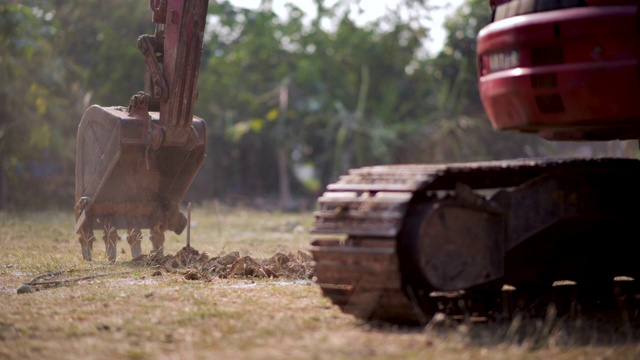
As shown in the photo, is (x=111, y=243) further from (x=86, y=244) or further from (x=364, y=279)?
(x=364, y=279)

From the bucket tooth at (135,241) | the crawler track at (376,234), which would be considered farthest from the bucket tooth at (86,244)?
the crawler track at (376,234)

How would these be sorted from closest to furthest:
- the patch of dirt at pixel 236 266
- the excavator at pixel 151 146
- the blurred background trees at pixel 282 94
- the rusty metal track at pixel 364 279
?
the rusty metal track at pixel 364 279, the patch of dirt at pixel 236 266, the excavator at pixel 151 146, the blurred background trees at pixel 282 94

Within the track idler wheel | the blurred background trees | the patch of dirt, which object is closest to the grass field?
the patch of dirt

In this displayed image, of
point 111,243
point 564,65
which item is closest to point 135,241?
point 111,243

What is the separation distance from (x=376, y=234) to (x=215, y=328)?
3.41ft

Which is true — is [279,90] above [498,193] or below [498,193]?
above

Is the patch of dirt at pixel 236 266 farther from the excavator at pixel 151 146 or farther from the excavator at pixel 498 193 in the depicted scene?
the excavator at pixel 498 193

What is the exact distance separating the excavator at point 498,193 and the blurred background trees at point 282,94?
15890 millimetres

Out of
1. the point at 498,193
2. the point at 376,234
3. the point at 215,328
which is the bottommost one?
the point at 215,328

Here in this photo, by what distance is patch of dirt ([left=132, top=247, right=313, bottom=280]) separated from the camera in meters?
8.27

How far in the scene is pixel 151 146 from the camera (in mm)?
9859

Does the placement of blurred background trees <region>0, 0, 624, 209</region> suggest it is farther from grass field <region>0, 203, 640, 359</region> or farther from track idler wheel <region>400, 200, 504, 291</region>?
track idler wheel <region>400, 200, 504, 291</region>

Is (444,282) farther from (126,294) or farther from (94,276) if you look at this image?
(94,276)

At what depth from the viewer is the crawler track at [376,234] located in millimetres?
5574
